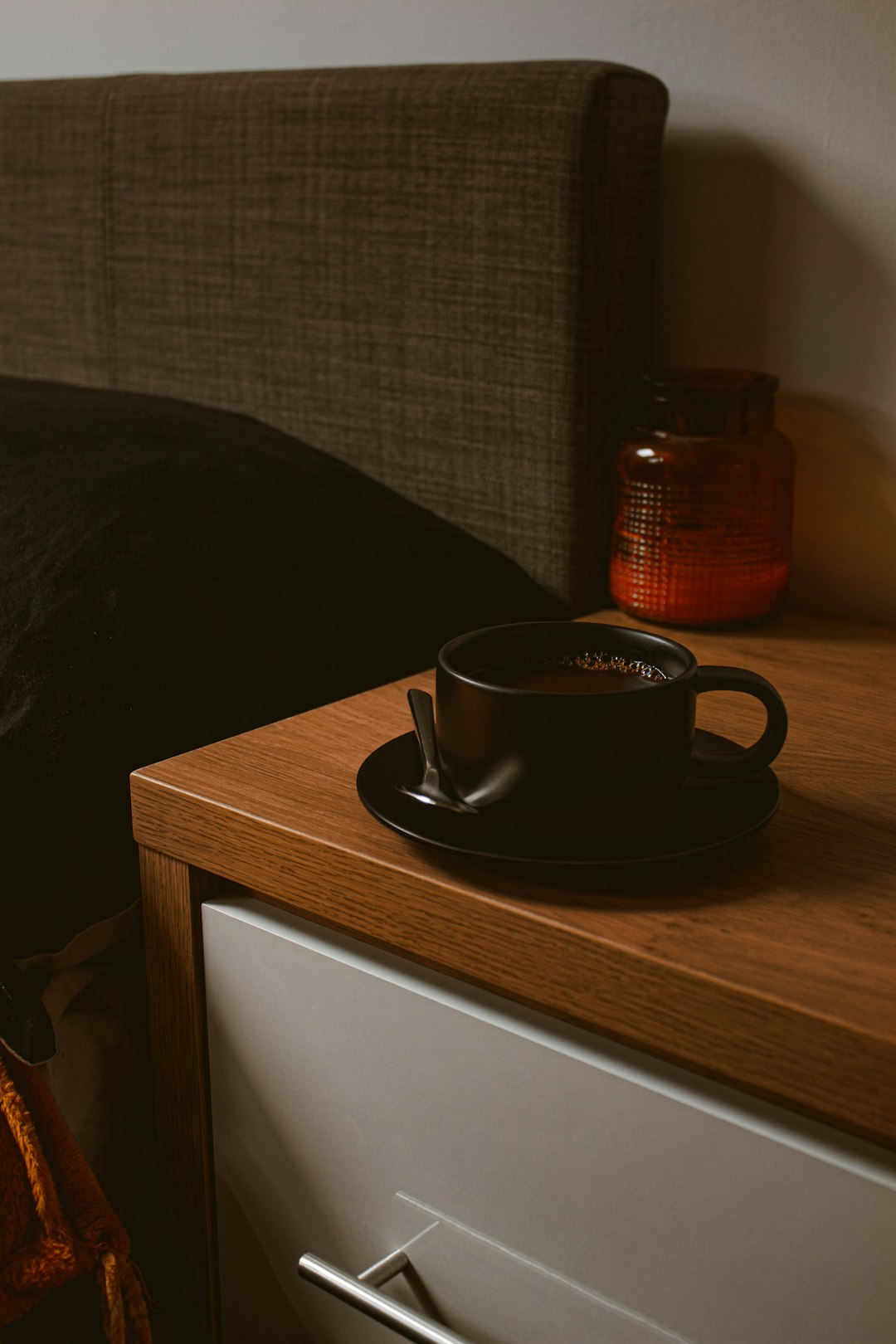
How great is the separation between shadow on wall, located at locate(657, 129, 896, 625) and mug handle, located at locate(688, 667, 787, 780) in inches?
15.3

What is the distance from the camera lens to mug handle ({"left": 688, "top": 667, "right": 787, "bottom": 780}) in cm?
44

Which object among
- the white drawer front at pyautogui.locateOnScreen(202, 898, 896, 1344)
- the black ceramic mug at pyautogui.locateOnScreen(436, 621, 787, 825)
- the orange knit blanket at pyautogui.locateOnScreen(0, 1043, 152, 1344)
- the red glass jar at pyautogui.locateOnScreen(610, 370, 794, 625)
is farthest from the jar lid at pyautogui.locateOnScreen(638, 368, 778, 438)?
the orange knit blanket at pyautogui.locateOnScreen(0, 1043, 152, 1344)

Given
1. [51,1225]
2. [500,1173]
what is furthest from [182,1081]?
[500,1173]

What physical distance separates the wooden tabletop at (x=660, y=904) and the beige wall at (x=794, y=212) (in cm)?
25

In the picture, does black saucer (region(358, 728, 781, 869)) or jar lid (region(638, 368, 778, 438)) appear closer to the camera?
black saucer (region(358, 728, 781, 869))

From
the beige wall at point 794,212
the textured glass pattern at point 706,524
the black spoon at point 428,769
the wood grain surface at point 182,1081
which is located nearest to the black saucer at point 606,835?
the black spoon at point 428,769

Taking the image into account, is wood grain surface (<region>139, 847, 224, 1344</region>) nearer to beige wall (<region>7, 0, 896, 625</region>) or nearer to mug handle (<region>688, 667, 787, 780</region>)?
mug handle (<region>688, 667, 787, 780</region>)

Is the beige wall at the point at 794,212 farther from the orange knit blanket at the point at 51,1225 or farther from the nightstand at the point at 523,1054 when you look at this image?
the orange knit blanket at the point at 51,1225

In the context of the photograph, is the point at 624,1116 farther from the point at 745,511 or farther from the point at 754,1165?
the point at 745,511

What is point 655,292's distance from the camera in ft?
2.73

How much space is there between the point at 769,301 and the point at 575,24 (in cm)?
25

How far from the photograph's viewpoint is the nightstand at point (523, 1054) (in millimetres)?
364

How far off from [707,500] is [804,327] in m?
0.16

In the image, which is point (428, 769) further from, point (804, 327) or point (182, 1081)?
point (804, 327)
